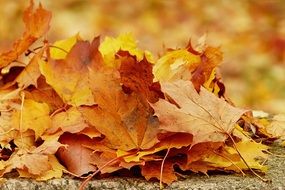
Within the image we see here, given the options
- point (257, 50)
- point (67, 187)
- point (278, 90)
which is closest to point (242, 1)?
point (257, 50)

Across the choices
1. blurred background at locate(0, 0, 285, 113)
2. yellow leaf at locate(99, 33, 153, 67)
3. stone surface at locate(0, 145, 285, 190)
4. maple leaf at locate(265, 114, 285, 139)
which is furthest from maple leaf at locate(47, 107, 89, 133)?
blurred background at locate(0, 0, 285, 113)

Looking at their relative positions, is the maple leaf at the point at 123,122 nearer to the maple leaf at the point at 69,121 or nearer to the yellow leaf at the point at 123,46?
the maple leaf at the point at 69,121

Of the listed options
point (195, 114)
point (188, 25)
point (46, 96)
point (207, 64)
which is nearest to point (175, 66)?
point (207, 64)

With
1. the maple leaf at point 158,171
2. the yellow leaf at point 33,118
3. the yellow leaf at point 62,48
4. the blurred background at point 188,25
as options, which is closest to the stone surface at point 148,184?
the maple leaf at point 158,171

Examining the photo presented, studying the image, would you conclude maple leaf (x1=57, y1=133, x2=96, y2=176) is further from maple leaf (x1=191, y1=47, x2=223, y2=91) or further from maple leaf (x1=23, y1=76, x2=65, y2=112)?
maple leaf (x1=191, y1=47, x2=223, y2=91)

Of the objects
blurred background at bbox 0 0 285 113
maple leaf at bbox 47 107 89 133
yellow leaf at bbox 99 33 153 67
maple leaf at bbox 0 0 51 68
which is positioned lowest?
blurred background at bbox 0 0 285 113

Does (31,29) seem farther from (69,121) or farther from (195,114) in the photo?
(195,114)
